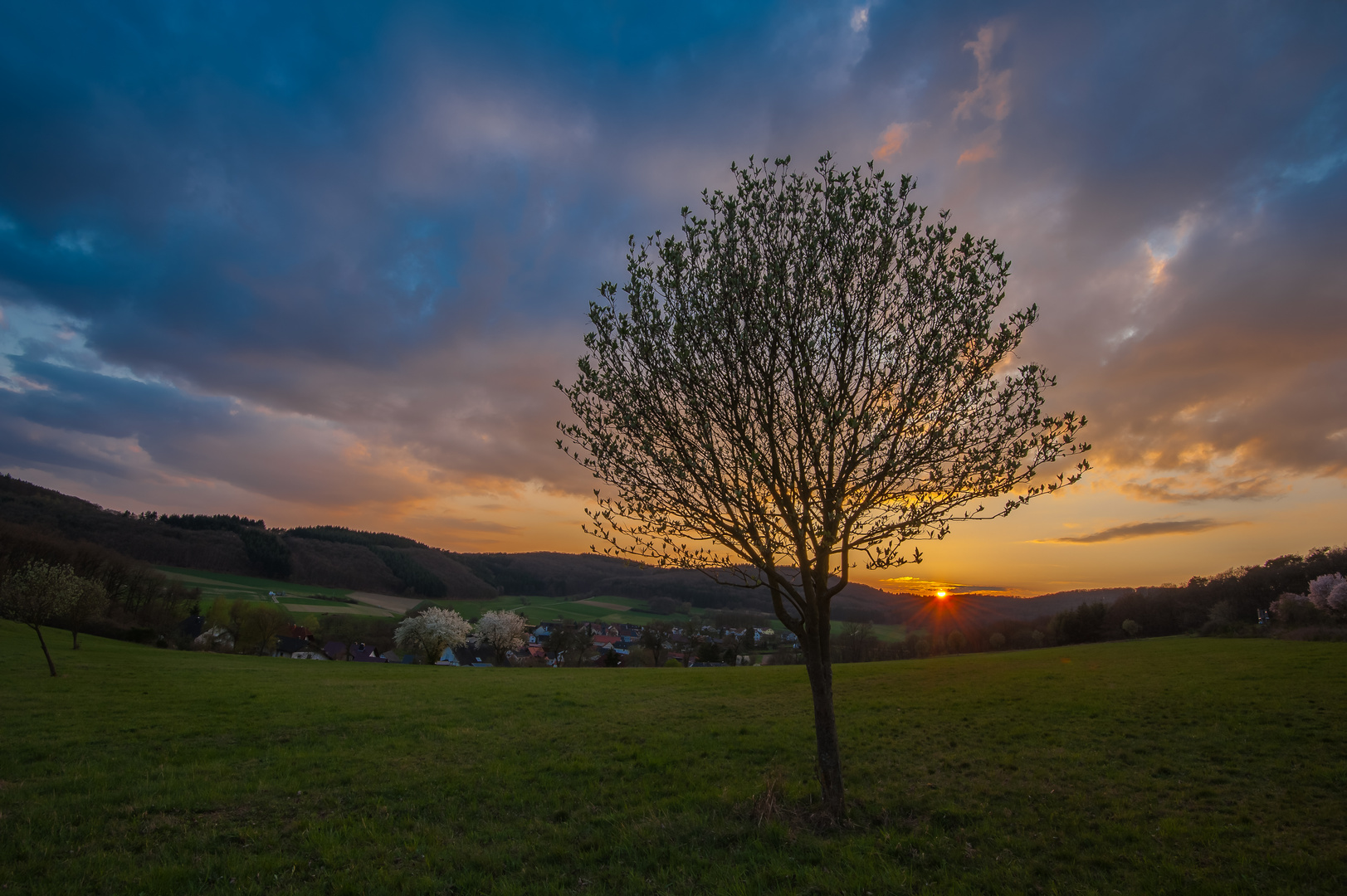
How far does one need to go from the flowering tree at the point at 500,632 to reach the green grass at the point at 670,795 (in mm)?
50689

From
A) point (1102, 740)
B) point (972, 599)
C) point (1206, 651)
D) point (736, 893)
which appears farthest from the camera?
point (972, 599)

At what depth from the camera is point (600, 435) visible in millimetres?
10898

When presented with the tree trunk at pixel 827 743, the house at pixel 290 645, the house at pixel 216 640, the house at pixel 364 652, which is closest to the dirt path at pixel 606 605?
the house at pixel 364 652

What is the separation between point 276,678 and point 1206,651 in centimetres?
6526

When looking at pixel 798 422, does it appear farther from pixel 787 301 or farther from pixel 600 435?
pixel 600 435

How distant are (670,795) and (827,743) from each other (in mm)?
3799

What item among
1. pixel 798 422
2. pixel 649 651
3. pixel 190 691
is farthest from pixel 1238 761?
pixel 649 651

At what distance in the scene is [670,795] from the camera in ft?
38.5

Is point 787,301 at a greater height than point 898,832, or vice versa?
point 787,301

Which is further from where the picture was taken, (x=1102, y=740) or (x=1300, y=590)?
(x=1300, y=590)

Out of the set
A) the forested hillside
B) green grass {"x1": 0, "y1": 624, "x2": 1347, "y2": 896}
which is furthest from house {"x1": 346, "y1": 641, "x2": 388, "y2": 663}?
green grass {"x1": 0, "y1": 624, "x2": 1347, "y2": 896}

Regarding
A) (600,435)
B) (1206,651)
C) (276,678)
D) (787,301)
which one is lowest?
(276,678)

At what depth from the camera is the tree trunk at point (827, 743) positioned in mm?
10055

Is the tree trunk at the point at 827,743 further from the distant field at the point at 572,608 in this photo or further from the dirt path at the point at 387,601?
the dirt path at the point at 387,601
